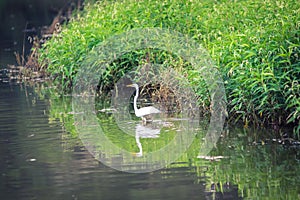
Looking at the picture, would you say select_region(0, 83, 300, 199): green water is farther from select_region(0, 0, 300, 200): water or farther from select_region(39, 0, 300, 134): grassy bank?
select_region(39, 0, 300, 134): grassy bank

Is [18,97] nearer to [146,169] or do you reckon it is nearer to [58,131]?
[58,131]

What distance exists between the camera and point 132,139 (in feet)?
33.2

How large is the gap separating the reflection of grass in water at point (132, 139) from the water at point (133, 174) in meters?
0.01

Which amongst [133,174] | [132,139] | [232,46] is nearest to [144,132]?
[132,139]

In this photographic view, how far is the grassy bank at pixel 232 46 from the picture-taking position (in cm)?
1004

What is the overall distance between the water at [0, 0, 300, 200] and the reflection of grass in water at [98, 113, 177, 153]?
0.01 meters

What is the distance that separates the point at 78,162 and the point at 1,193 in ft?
4.65

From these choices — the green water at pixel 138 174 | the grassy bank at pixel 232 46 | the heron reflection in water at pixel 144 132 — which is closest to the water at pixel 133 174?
the green water at pixel 138 174

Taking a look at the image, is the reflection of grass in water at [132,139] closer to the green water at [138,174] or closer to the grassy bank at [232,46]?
the green water at [138,174]

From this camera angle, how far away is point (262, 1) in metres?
12.8

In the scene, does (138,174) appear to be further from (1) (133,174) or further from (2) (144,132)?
(2) (144,132)

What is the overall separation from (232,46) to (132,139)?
2286 mm

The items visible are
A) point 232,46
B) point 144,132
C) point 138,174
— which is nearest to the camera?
point 138,174

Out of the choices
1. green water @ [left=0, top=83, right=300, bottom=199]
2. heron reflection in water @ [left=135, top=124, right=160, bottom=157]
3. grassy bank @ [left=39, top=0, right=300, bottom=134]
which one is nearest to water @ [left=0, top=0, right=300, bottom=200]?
green water @ [left=0, top=83, right=300, bottom=199]
